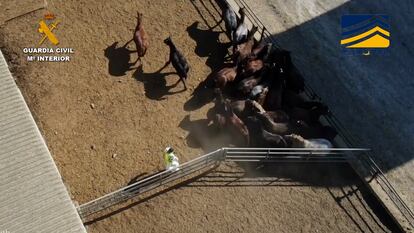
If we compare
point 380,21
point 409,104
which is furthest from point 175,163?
point 380,21

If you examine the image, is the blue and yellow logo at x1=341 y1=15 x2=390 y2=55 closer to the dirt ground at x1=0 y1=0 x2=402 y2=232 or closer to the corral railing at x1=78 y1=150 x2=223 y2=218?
the dirt ground at x1=0 y1=0 x2=402 y2=232

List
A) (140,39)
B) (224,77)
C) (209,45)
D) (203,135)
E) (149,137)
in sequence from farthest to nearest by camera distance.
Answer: (209,45)
(140,39)
(224,77)
(203,135)
(149,137)

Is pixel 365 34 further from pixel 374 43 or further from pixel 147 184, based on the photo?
pixel 147 184

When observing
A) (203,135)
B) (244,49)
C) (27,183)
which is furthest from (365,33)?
(27,183)

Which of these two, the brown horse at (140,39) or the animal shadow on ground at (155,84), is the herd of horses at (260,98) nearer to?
the brown horse at (140,39)

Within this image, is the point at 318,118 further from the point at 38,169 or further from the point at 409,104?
the point at 38,169

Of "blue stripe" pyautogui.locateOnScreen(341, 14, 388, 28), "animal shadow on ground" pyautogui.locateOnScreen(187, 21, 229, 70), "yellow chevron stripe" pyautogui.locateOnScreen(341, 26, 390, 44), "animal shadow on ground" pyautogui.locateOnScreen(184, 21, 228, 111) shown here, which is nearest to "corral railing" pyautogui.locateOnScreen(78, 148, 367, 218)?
"animal shadow on ground" pyautogui.locateOnScreen(184, 21, 228, 111)
